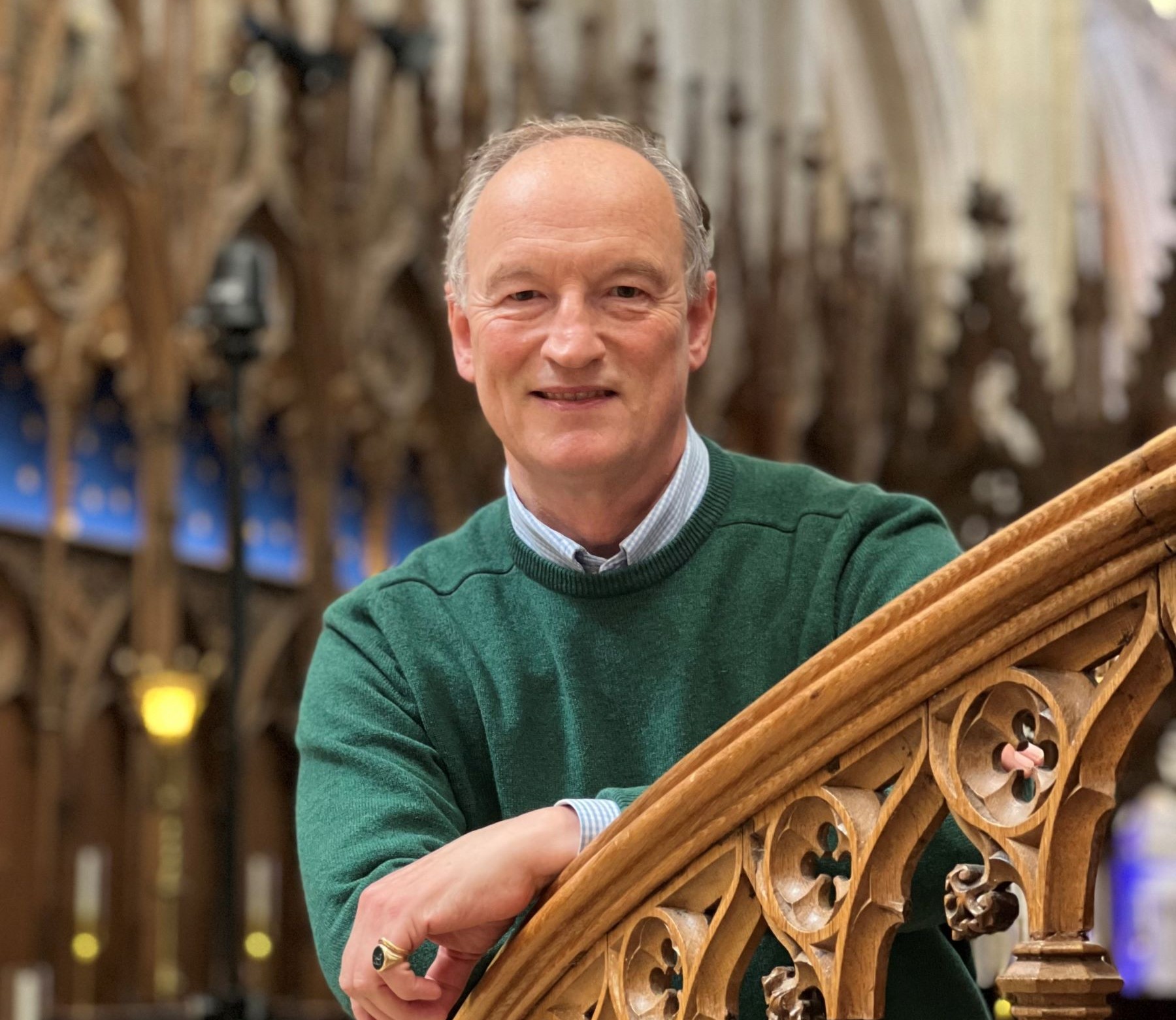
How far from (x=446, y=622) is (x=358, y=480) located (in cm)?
685

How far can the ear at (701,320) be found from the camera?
73.4 inches

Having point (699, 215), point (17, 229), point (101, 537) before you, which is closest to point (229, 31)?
point (17, 229)

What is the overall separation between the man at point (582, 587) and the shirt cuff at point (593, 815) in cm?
7

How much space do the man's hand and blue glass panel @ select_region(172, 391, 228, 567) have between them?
20.7 ft

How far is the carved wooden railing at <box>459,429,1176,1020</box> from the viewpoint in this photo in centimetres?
127

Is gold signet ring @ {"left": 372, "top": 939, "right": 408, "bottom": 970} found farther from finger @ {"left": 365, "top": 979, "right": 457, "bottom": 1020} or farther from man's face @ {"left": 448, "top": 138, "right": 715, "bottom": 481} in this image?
man's face @ {"left": 448, "top": 138, "right": 715, "bottom": 481}

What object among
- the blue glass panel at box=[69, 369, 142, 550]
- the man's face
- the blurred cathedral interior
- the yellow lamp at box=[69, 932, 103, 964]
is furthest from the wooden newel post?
the blue glass panel at box=[69, 369, 142, 550]

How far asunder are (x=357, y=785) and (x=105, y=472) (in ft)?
20.0

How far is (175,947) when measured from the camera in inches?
273

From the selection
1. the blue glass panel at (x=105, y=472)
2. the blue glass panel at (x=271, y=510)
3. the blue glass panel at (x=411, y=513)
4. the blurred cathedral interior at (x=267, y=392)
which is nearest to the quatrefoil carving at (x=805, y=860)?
the blurred cathedral interior at (x=267, y=392)

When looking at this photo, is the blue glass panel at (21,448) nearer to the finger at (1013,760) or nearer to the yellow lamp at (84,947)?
the yellow lamp at (84,947)

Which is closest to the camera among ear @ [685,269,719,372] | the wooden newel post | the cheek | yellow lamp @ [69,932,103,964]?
the wooden newel post

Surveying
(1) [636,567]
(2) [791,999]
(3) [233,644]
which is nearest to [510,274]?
(1) [636,567]

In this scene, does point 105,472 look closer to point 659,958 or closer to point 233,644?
point 233,644
